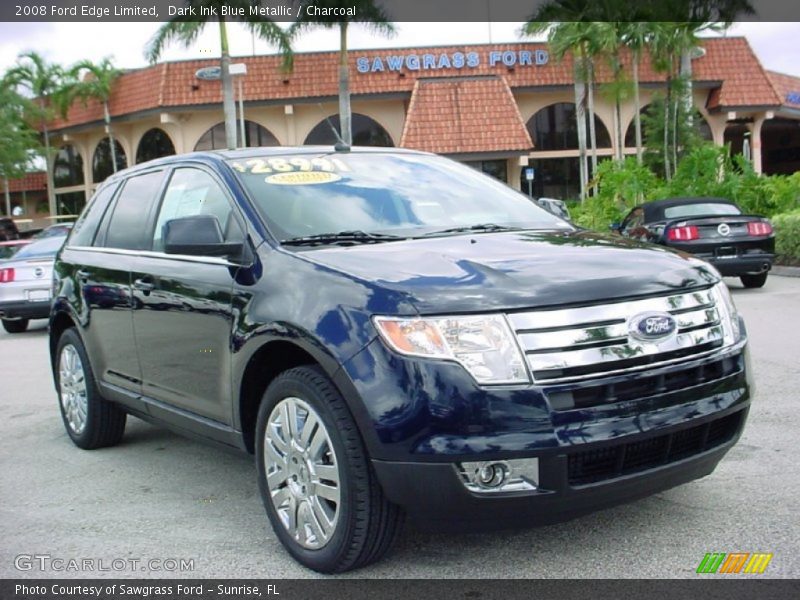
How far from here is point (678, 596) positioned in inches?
133

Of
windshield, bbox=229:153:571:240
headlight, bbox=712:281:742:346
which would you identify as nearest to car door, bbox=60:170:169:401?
windshield, bbox=229:153:571:240

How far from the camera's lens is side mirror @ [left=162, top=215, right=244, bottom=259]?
420cm

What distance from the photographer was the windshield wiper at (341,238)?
4188 mm

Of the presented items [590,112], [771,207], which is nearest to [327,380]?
[771,207]

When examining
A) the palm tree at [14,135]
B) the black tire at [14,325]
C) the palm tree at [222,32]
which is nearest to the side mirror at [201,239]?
the black tire at [14,325]

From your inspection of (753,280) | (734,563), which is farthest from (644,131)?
(734,563)

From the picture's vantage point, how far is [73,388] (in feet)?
20.4

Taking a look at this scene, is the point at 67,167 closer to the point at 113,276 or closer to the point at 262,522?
the point at 113,276

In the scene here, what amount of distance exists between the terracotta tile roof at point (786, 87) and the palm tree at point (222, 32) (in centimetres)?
1889

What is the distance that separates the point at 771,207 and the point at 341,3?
1649 centimetres

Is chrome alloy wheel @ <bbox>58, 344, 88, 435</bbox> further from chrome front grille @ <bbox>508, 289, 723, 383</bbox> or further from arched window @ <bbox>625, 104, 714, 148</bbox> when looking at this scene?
arched window @ <bbox>625, 104, 714, 148</bbox>

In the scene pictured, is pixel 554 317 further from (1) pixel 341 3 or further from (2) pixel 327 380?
(1) pixel 341 3

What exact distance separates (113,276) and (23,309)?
28.9 ft

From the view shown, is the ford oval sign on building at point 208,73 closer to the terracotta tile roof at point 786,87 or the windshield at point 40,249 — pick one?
the windshield at point 40,249
